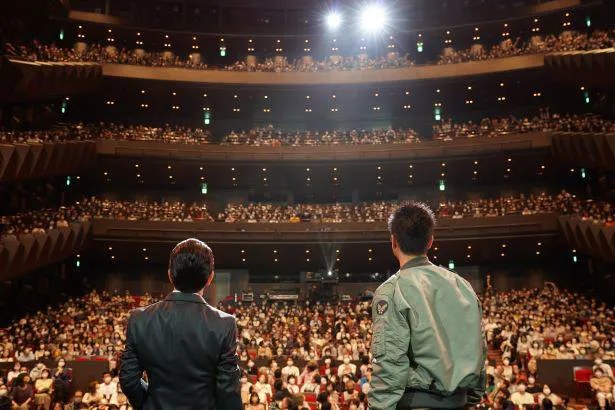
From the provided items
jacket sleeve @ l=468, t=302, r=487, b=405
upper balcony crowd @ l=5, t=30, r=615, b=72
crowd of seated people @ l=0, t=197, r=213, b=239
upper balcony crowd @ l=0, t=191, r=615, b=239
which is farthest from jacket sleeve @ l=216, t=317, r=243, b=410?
upper balcony crowd @ l=5, t=30, r=615, b=72

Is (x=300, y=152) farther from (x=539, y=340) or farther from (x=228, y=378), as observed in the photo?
(x=228, y=378)

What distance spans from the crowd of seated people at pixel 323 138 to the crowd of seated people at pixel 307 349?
9.76 metres

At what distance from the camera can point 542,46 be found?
30.2 metres

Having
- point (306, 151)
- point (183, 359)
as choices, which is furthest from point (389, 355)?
point (306, 151)

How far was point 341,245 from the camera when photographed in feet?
95.6

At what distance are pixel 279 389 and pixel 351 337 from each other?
8571mm

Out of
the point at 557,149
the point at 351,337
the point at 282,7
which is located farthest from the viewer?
the point at 282,7

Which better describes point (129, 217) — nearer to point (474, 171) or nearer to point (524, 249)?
point (474, 171)

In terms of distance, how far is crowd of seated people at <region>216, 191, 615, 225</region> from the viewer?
93.1ft

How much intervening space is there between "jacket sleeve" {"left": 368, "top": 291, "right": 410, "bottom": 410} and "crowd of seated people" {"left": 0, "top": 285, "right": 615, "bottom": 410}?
22.2ft

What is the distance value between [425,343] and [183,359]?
114cm

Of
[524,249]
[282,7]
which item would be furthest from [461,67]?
[282,7]

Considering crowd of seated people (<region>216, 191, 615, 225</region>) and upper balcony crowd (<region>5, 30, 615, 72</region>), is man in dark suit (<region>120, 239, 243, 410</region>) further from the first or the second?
upper balcony crowd (<region>5, 30, 615, 72</region>)

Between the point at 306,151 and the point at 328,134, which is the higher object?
the point at 328,134
